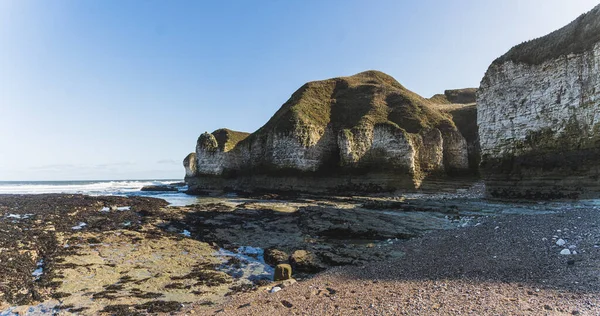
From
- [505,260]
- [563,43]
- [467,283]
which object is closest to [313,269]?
[467,283]

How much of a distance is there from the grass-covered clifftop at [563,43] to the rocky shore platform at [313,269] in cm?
1604

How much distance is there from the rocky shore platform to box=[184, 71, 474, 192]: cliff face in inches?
874

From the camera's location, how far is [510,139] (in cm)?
2655

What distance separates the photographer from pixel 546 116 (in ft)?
77.4

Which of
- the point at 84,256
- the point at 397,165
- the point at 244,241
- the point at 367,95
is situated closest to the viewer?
the point at 84,256

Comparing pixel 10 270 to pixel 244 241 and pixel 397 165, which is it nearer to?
pixel 244 241

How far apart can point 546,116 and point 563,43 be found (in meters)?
5.86

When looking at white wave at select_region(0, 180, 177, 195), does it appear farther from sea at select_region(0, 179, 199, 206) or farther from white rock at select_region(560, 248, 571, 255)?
white rock at select_region(560, 248, 571, 255)

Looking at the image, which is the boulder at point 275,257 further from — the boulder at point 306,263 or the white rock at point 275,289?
the white rock at point 275,289

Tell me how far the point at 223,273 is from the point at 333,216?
31.4ft

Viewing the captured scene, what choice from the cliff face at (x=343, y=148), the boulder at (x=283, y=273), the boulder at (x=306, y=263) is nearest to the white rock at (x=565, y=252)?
the boulder at (x=306, y=263)

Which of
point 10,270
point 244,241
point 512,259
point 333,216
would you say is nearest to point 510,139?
point 333,216

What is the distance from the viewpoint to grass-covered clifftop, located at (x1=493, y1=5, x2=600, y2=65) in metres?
21.2

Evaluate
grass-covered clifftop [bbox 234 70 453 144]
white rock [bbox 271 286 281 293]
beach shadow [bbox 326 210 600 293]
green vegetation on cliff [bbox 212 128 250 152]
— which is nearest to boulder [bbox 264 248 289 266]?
white rock [bbox 271 286 281 293]
